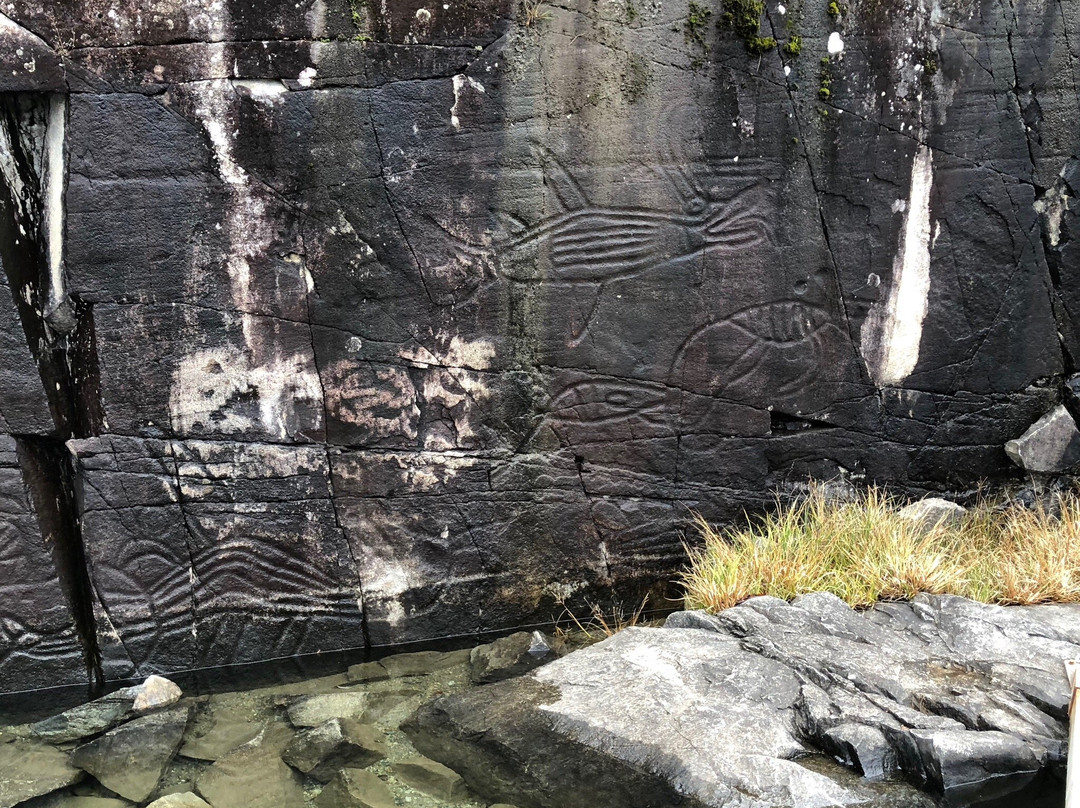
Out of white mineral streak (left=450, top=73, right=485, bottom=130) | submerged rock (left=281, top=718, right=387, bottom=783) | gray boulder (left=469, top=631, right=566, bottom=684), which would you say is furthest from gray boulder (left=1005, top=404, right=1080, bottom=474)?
submerged rock (left=281, top=718, right=387, bottom=783)

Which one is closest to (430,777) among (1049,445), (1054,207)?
(1049,445)

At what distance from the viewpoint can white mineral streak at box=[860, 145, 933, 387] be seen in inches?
185

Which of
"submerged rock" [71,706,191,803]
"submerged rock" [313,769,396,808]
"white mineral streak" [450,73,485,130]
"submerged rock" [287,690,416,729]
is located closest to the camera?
"submerged rock" [313,769,396,808]

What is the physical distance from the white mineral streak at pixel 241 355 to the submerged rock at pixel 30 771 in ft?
4.68

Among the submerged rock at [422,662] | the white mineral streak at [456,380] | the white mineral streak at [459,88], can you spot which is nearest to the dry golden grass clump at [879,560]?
the submerged rock at [422,662]

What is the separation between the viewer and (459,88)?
165 inches

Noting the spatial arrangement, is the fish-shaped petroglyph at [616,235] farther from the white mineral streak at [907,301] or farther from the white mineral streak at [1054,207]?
the white mineral streak at [1054,207]

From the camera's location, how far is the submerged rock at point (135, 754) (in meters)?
3.48

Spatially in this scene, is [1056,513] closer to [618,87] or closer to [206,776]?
[618,87]

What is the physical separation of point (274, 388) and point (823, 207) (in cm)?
283

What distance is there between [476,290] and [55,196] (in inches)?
73.8

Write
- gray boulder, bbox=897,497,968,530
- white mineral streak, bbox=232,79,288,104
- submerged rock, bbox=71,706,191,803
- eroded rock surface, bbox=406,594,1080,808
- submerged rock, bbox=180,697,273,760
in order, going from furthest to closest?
gray boulder, bbox=897,497,968,530 < white mineral streak, bbox=232,79,288,104 < submerged rock, bbox=180,697,273,760 < submerged rock, bbox=71,706,191,803 < eroded rock surface, bbox=406,594,1080,808

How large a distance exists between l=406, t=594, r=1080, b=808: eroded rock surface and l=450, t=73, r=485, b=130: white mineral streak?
7.97 ft

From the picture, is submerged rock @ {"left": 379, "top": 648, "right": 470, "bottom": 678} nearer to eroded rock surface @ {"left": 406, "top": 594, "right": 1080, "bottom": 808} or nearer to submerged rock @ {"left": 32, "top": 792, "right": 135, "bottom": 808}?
eroded rock surface @ {"left": 406, "top": 594, "right": 1080, "bottom": 808}
